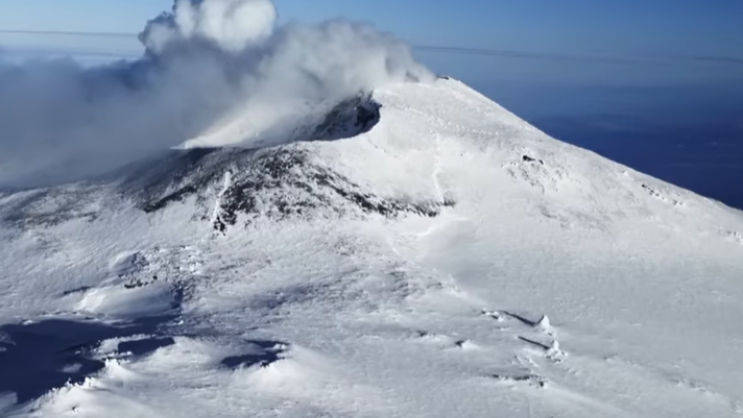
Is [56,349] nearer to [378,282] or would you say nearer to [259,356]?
[259,356]

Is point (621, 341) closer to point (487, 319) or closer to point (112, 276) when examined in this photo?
point (487, 319)

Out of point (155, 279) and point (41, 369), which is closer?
point (41, 369)

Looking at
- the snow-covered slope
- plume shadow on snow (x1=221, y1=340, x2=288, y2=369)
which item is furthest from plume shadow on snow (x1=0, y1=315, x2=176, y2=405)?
plume shadow on snow (x1=221, y1=340, x2=288, y2=369)

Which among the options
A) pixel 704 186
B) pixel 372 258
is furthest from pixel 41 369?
pixel 704 186

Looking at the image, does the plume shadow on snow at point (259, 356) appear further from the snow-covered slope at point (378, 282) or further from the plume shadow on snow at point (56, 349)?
the plume shadow on snow at point (56, 349)

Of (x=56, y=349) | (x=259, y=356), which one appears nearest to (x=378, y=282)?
(x=259, y=356)
